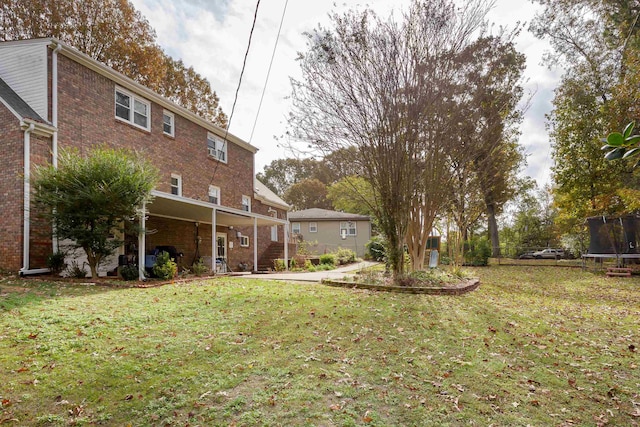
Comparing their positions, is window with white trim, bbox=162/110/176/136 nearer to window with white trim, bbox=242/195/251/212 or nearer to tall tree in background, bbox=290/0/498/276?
window with white trim, bbox=242/195/251/212

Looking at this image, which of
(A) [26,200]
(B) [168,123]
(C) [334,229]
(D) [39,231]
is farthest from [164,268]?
(C) [334,229]

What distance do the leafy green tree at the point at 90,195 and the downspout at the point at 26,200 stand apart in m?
0.25

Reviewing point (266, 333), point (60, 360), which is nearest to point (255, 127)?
point (266, 333)

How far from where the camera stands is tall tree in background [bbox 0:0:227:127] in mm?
18156

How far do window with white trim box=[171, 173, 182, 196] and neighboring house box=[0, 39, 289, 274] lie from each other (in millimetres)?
42

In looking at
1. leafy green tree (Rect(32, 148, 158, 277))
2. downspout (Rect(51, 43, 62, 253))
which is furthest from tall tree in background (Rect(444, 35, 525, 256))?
downspout (Rect(51, 43, 62, 253))

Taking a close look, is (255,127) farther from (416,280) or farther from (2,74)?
(2,74)

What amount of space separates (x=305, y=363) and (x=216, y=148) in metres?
15.5

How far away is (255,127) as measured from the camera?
10570mm

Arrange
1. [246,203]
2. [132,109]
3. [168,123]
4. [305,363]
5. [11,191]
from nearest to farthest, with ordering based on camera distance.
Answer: [305,363] < [11,191] < [132,109] < [168,123] < [246,203]

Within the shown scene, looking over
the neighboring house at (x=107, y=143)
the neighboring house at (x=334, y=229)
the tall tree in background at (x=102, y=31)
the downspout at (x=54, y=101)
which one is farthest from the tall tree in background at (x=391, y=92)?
the neighboring house at (x=334, y=229)

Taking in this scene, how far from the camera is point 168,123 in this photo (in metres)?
15.2

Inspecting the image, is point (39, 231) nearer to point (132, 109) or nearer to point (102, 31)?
point (132, 109)

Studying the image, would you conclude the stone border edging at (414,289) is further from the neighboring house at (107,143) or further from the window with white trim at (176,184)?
the window with white trim at (176,184)
